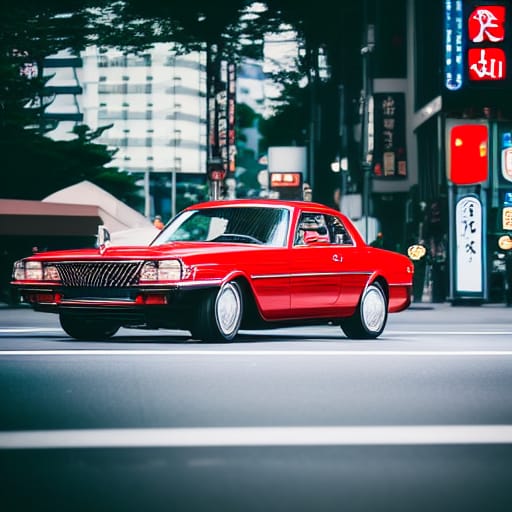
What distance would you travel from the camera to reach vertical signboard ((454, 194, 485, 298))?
96.9ft

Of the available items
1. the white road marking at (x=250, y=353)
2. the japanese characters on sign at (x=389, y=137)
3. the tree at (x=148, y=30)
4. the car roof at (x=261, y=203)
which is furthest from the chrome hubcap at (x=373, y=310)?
the tree at (x=148, y=30)

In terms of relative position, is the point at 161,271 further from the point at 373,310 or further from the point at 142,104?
the point at 142,104

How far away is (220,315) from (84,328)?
71.3 inches

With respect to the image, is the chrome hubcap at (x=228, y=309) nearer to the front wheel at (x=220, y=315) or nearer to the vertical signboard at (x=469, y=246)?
the front wheel at (x=220, y=315)

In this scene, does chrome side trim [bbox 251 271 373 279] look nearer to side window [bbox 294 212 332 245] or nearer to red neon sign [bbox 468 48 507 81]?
side window [bbox 294 212 332 245]

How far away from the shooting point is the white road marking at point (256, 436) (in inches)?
264

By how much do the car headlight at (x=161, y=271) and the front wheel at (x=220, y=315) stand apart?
1.23ft

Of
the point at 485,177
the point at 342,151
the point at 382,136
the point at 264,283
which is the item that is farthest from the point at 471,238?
the point at 342,151

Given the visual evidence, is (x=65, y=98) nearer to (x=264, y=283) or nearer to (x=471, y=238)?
(x=471, y=238)

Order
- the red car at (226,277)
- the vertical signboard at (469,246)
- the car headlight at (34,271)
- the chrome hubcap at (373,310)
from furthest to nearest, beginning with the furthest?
the vertical signboard at (469,246) → the chrome hubcap at (373,310) → the car headlight at (34,271) → the red car at (226,277)

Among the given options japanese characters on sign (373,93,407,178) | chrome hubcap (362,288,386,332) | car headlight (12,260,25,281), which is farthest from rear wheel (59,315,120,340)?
japanese characters on sign (373,93,407,178)

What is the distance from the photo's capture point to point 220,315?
12.4 m

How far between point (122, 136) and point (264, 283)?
120 meters

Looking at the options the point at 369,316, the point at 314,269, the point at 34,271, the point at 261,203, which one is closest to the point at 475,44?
the point at 369,316
